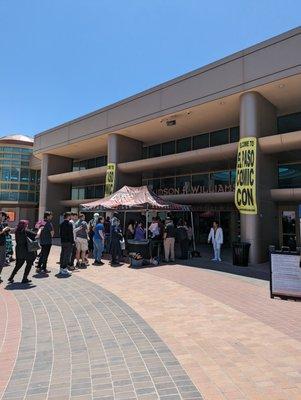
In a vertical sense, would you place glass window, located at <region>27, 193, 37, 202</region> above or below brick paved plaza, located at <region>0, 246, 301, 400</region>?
above

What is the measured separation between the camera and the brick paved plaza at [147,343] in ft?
12.2

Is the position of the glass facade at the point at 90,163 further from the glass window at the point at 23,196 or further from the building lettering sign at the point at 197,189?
the glass window at the point at 23,196

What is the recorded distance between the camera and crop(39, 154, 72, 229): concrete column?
95.9ft

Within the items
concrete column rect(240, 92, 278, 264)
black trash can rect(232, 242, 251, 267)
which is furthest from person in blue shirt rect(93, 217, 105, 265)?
concrete column rect(240, 92, 278, 264)

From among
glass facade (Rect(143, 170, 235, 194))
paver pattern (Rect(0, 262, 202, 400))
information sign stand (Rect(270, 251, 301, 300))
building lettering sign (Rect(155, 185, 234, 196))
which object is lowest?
paver pattern (Rect(0, 262, 202, 400))

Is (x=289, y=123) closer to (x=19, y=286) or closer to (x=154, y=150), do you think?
(x=154, y=150)

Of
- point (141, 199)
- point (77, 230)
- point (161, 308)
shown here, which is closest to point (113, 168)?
point (141, 199)

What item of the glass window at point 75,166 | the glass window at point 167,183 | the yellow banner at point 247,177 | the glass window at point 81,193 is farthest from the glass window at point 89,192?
the yellow banner at point 247,177

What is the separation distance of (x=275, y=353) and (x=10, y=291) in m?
6.15

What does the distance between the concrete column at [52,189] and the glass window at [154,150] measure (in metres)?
9.61

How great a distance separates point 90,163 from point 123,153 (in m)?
8.88

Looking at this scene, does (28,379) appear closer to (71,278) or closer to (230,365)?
(230,365)

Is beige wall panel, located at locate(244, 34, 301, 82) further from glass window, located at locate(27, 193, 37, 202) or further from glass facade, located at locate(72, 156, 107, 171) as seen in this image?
glass window, located at locate(27, 193, 37, 202)

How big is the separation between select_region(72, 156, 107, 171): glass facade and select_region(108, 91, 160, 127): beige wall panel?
7.63 metres
